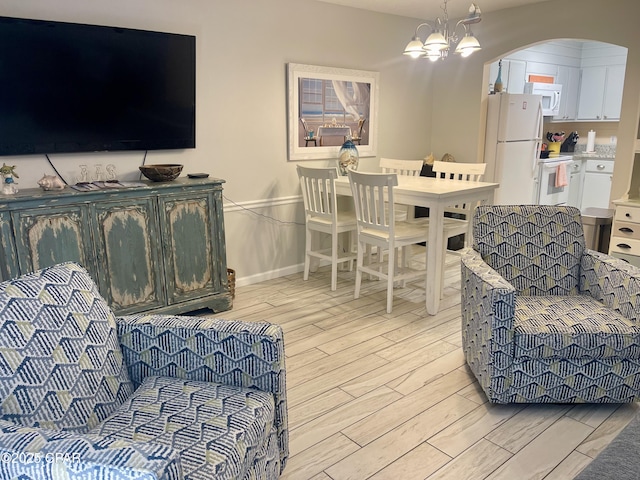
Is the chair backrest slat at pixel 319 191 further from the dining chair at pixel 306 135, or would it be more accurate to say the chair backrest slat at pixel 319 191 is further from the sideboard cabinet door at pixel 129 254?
the sideboard cabinet door at pixel 129 254

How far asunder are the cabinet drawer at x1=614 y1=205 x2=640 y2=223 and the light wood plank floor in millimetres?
1578

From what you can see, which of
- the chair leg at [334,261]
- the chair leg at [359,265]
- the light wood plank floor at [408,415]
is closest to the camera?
the light wood plank floor at [408,415]

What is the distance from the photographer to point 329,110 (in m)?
4.62

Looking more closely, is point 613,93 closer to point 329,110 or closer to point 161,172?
point 329,110

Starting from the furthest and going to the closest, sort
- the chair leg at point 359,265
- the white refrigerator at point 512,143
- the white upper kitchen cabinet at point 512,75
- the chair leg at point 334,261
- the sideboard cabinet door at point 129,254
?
the white upper kitchen cabinet at point 512,75 → the white refrigerator at point 512,143 → the chair leg at point 334,261 → the chair leg at point 359,265 → the sideboard cabinet door at point 129,254

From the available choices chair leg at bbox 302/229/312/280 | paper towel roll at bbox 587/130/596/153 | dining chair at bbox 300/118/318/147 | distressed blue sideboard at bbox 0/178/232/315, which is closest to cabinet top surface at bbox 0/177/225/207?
distressed blue sideboard at bbox 0/178/232/315

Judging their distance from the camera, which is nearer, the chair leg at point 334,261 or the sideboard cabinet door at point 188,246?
the sideboard cabinet door at point 188,246

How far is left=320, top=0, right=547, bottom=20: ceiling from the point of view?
14.6 feet

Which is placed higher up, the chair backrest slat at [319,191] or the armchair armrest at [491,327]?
the chair backrest slat at [319,191]

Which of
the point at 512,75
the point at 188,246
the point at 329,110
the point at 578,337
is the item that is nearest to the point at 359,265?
the point at 188,246

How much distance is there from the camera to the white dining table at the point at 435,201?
348 cm

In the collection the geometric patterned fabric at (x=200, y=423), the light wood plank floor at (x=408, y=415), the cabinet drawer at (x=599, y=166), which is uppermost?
the cabinet drawer at (x=599, y=166)

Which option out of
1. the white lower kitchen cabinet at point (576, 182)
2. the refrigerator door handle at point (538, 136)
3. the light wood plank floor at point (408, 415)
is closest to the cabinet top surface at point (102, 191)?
the light wood plank floor at point (408, 415)

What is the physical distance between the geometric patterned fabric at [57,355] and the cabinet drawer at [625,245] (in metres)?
3.72
